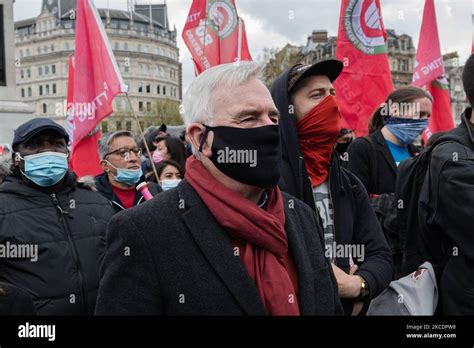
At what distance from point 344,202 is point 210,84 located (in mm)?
1101

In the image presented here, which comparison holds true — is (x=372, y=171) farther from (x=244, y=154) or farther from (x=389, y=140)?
(x=244, y=154)

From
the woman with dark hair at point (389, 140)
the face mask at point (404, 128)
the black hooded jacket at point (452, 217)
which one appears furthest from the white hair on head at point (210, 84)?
the face mask at point (404, 128)

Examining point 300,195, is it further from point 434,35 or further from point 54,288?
point 434,35

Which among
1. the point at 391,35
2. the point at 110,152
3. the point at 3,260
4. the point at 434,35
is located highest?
the point at 391,35

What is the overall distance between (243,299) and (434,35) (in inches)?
285

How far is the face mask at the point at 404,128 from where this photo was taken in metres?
4.48

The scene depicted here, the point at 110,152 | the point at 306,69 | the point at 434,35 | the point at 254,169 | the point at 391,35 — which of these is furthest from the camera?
the point at 391,35

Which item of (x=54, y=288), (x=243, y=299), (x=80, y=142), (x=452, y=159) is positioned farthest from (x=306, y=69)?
(x=80, y=142)

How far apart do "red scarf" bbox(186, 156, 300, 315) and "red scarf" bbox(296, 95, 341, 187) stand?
0.85 m

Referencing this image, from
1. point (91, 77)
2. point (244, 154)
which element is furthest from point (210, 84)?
point (91, 77)

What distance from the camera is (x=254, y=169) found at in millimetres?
2158

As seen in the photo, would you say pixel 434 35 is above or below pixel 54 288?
above

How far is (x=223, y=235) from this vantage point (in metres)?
2.07

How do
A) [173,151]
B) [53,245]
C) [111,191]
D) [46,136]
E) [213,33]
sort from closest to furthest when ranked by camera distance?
[53,245] → [46,136] → [111,191] → [173,151] → [213,33]
